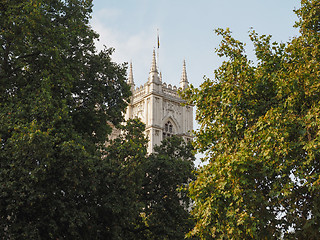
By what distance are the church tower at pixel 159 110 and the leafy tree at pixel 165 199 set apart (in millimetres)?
31324

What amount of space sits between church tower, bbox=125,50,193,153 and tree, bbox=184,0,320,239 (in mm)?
39280

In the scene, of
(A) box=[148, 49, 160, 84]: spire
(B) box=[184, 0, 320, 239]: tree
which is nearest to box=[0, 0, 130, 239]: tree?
(B) box=[184, 0, 320, 239]: tree

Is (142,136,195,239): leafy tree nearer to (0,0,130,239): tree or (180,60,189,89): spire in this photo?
(0,0,130,239): tree

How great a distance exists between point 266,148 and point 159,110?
43.5 meters

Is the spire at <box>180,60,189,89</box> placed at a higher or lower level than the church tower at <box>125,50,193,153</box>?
higher

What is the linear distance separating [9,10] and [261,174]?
39.1 ft

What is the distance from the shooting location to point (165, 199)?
20.7 metres

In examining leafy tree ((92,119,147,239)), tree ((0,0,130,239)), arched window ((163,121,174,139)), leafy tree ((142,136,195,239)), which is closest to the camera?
tree ((0,0,130,239))

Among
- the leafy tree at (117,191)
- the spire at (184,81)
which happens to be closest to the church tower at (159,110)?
the spire at (184,81)

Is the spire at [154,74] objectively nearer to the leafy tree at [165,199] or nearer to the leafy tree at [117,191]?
the leafy tree at [165,199]

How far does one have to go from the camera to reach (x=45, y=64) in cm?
1772

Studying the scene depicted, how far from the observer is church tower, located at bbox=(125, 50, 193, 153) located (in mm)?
54344

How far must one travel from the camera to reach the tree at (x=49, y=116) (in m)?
14.5

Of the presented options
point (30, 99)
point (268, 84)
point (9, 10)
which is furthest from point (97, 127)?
point (268, 84)
